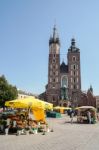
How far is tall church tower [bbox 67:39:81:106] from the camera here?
Result: 293 feet

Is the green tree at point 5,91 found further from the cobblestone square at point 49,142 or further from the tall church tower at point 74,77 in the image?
the tall church tower at point 74,77

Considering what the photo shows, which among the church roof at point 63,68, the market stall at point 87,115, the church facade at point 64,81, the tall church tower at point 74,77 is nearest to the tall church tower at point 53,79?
the church facade at point 64,81

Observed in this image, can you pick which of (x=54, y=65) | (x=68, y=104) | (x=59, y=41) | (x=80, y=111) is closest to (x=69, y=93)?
(x=68, y=104)

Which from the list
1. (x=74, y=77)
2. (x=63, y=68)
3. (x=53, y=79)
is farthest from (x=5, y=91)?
(x=63, y=68)

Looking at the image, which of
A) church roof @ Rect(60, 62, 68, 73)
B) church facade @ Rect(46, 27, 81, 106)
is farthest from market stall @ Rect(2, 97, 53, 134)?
church roof @ Rect(60, 62, 68, 73)

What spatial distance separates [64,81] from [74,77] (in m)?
3.75

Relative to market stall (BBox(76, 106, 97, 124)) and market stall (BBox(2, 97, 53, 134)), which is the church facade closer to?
market stall (BBox(76, 106, 97, 124))

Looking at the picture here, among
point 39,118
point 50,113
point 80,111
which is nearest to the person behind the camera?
point 39,118

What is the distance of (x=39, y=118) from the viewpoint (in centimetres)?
1936

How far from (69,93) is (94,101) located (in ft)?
51.6

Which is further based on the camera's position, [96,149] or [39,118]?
[39,118]

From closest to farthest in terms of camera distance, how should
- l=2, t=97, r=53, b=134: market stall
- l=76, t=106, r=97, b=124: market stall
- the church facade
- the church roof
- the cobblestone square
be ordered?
the cobblestone square, l=2, t=97, r=53, b=134: market stall, l=76, t=106, r=97, b=124: market stall, the church facade, the church roof

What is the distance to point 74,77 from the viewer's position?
296 feet

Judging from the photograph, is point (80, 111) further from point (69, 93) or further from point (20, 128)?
point (69, 93)
